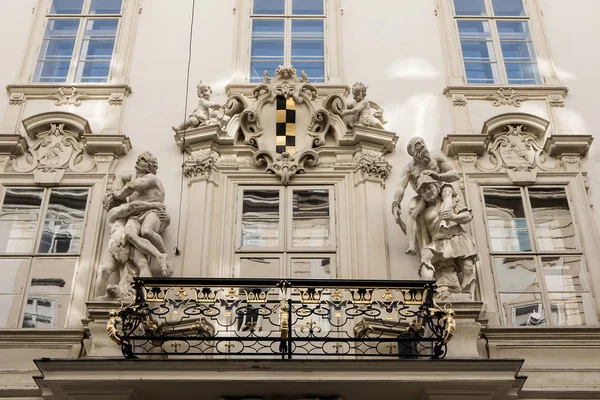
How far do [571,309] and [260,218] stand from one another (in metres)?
3.41

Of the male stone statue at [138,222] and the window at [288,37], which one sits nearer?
the male stone statue at [138,222]

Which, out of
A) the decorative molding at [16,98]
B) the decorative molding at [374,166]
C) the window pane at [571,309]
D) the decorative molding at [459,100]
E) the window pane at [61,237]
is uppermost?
the decorative molding at [16,98]

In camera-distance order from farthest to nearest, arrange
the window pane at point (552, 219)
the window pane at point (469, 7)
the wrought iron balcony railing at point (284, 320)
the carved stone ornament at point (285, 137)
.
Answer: the window pane at point (469, 7) < the carved stone ornament at point (285, 137) < the window pane at point (552, 219) < the wrought iron balcony railing at point (284, 320)

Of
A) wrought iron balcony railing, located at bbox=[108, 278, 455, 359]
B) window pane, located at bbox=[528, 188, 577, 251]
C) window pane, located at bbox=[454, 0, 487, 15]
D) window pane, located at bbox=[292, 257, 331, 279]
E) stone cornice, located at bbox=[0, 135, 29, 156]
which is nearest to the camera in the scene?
wrought iron balcony railing, located at bbox=[108, 278, 455, 359]

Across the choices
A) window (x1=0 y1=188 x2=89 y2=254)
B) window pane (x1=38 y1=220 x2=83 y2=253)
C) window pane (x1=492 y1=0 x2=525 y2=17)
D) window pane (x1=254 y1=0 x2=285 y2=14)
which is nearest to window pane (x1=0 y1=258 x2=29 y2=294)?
window (x1=0 y1=188 x2=89 y2=254)

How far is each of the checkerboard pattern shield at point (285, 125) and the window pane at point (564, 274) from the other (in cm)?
311

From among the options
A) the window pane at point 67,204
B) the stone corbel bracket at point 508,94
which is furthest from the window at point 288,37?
the window pane at point 67,204

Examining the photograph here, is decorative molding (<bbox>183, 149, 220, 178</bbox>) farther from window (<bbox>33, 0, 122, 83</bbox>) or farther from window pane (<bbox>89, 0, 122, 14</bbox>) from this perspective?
window pane (<bbox>89, 0, 122, 14</bbox>)

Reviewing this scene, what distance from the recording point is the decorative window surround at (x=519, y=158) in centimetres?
966

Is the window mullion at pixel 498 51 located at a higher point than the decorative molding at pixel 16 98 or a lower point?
higher

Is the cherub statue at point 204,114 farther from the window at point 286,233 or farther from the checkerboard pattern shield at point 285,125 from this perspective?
the window at point 286,233

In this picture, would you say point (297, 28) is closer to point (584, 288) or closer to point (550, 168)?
point (550, 168)

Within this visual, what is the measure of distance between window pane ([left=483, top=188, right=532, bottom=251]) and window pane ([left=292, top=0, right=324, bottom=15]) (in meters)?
3.61

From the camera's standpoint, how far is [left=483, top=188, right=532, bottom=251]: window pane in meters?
9.39
